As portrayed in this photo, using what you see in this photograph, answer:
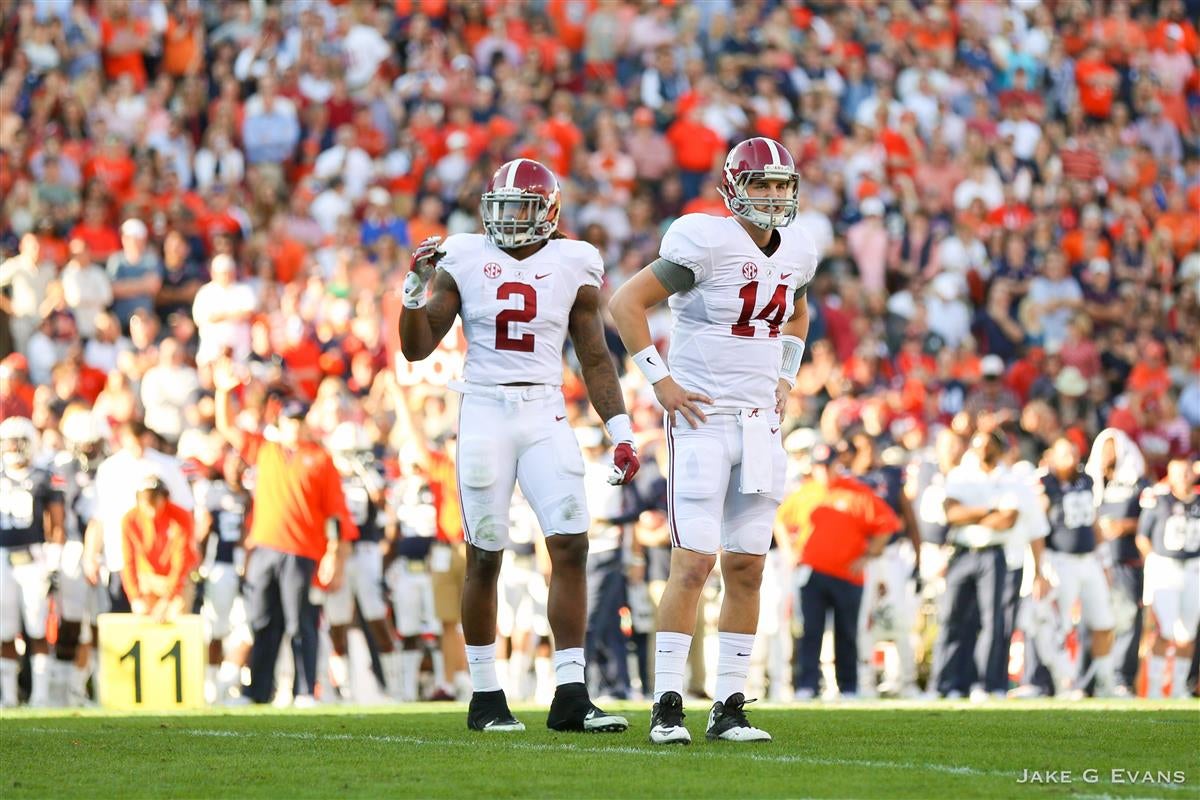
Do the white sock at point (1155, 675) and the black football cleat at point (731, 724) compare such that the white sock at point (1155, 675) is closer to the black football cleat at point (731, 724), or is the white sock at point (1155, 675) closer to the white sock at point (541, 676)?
the white sock at point (541, 676)

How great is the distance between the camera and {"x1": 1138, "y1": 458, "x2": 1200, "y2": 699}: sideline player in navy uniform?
577 inches

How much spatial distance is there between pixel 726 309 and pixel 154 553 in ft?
19.7

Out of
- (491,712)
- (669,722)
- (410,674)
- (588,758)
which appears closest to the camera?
(588,758)

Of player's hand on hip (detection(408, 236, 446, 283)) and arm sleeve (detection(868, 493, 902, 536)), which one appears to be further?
arm sleeve (detection(868, 493, 902, 536))

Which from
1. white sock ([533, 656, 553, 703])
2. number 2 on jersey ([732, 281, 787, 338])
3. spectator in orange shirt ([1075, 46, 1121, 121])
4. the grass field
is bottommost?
white sock ([533, 656, 553, 703])

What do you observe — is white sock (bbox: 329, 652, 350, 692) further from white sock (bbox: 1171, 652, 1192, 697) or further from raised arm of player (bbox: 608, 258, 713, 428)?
raised arm of player (bbox: 608, 258, 713, 428)

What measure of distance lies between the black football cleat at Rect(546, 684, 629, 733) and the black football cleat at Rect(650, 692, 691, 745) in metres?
0.58

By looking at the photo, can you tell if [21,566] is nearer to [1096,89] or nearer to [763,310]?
[763,310]

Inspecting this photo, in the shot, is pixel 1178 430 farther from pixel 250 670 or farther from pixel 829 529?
pixel 250 670

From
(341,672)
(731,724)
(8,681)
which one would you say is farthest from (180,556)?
(731,724)

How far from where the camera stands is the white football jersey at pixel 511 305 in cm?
834

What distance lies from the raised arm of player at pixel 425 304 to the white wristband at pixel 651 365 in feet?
2.86

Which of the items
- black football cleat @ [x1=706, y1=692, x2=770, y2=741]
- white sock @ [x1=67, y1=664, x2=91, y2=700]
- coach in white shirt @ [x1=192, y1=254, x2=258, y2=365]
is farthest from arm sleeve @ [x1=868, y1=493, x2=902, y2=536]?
black football cleat @ [x1=706, y1=692, x2=770, y2=741]

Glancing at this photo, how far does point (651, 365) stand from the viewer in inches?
307
